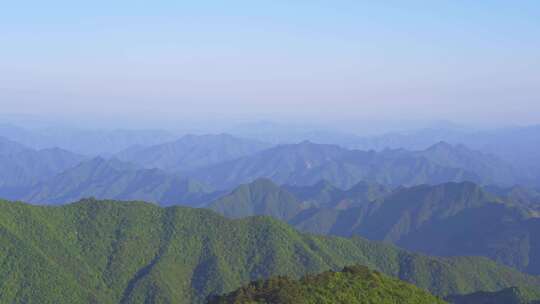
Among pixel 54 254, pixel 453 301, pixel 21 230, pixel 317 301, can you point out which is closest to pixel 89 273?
pixel 54 254

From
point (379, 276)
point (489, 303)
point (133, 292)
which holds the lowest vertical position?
point (133, 292)

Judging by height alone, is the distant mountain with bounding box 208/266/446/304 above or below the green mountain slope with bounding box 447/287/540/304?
above

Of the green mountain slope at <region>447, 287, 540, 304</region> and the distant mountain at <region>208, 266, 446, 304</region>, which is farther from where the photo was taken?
the green mountain slope at <region>447, 287, 540, 304</region>

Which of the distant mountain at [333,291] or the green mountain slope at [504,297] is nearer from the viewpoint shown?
the distant mountain at [333,291]

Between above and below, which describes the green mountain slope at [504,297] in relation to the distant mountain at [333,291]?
below

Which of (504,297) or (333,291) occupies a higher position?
(333,291)

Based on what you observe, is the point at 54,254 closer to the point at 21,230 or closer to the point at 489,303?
the point at 21,230

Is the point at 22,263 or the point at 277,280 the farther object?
the point at 22,263

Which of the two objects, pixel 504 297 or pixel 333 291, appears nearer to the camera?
pixel 333 291
